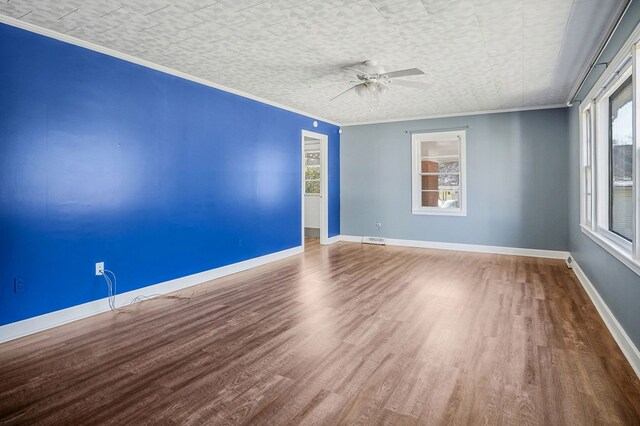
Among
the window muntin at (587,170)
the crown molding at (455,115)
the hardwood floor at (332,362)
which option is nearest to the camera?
the hardwood floor at (332,362)

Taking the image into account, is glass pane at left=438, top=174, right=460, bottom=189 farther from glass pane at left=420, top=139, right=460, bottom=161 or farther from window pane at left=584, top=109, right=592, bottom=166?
window pane at left=584, top=109, right=592, bottom=166

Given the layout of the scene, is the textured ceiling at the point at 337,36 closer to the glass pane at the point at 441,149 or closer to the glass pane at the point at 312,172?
the glass pane at the point at 441,149

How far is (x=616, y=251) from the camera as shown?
281 centimetres

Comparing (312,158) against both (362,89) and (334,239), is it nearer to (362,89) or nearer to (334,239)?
(334,239)

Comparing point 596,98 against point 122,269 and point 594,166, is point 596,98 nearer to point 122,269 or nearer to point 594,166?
point 594,166

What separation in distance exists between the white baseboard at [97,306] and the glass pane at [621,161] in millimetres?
4501

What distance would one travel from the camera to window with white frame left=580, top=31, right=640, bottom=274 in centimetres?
246

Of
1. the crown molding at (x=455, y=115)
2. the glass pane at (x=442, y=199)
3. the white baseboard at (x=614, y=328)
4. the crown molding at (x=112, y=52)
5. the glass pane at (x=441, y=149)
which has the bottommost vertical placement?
the white baseboard at (x=614, y=328)

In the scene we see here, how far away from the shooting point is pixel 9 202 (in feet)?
9.52

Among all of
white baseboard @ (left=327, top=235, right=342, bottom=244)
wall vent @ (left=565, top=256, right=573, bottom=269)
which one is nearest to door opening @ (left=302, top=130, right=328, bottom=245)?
white baseboard @ (left=327, top=235, right=342, bottom=244)

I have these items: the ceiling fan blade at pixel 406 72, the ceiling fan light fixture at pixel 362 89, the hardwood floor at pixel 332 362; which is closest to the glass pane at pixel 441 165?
the hardwood floor at pixel 332 362

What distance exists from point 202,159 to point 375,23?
277cm

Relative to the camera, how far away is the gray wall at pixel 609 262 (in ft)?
7.97

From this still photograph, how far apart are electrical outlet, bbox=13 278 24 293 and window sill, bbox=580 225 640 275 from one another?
472 cm
